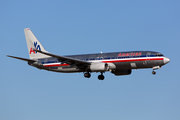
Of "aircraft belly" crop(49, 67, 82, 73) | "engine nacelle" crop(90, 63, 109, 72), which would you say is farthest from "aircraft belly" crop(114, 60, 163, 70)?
"aircraft belly" crop(49, 67, 82, 73)

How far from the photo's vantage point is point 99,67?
5981cm

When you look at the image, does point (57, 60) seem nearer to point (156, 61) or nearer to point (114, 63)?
point (114, 63)

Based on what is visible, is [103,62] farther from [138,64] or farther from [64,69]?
[64,69]

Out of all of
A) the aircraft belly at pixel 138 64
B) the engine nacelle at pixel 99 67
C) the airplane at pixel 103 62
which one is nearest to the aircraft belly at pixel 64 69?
the airplane at pixel 103 62

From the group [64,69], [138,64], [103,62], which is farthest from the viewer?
[64,69]

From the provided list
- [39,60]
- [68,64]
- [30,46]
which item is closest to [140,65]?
[68,64]

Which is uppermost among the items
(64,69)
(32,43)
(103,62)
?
(32,43)

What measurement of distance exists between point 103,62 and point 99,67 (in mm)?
2040

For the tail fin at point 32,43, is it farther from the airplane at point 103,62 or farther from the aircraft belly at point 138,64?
the aircraft belly at point 138,64

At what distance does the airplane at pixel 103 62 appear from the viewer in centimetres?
5872

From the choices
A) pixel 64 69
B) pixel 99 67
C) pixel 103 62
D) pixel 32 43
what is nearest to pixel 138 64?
pixel 103 62

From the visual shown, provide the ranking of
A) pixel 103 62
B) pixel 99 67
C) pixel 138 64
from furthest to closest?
pixel 103 62, pixel 99 67, pixel 138 64

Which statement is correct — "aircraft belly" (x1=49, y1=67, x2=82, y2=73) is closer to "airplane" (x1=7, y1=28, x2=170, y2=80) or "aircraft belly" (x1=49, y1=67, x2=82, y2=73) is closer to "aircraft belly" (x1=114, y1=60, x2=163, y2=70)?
"airplane" (x1=7, y1=28, x2=170, y2=80)

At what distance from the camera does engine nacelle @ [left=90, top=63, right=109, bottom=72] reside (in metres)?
59.6
